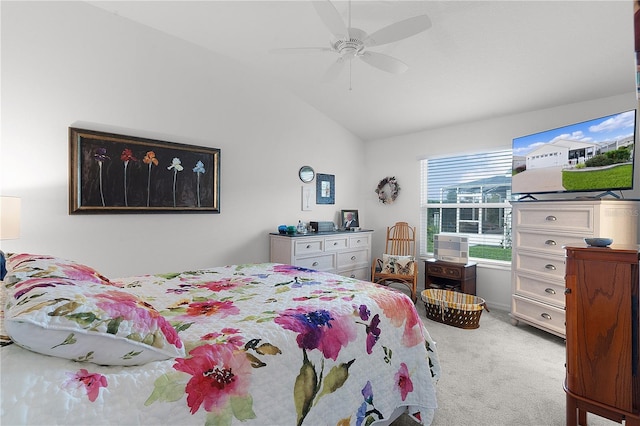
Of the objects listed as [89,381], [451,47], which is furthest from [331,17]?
[89,381]

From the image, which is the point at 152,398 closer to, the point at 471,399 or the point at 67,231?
the point at 471,399

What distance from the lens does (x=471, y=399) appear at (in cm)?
203

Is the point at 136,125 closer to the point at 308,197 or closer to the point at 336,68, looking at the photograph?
the point at 336,68

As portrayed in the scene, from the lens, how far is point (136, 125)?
3.06 metres

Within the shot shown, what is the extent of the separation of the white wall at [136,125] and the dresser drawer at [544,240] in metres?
2.64

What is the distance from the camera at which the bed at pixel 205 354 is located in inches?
31.4

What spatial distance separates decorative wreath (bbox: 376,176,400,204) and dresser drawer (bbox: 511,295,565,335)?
2.18 m

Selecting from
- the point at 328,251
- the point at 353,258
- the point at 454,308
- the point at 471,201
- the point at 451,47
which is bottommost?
the point at 454,308

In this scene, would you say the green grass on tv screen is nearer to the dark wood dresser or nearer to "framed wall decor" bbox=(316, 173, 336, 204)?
the dark wood dresser

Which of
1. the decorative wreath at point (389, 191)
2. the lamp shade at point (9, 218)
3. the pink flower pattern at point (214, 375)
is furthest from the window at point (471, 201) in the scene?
the lamp shade at point (9, 218)

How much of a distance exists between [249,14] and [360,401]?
3.10 m

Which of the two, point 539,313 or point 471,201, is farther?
point 471,201

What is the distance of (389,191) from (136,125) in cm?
354

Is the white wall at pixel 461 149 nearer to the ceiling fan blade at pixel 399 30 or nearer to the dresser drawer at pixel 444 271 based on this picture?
the dresser drawer at pixel 444 271
